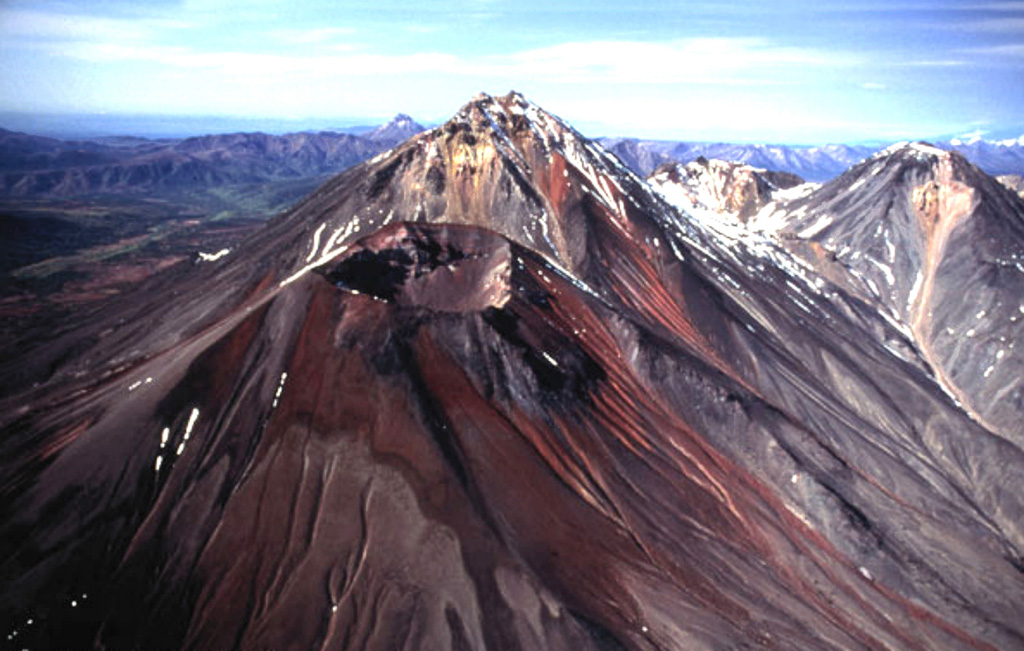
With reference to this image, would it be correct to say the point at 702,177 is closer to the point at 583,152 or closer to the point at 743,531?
the point at 583,152

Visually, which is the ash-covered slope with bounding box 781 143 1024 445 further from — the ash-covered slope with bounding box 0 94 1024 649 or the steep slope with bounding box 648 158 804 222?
the ash-covered slope with bounding box 0 94 1024 649

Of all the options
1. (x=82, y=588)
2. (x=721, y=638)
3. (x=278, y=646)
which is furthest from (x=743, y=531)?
(x=82, y=588)

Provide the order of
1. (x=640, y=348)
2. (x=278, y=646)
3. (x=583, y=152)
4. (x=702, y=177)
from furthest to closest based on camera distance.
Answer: (x=702, y=177), (x=583, y=152), (x=640, y=348), (x=278, y=646)

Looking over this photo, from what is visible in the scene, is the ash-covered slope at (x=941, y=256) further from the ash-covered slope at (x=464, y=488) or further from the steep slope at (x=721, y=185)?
the ash-covered slope at (x=464, y=488)

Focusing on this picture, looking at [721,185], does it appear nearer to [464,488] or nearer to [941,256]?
[941,256]

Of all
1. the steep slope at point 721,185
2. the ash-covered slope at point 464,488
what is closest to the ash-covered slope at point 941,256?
the steep slope at point 721,185

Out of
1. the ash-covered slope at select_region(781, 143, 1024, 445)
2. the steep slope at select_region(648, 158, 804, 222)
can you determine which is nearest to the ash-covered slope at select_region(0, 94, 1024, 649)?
the ash-covered slope at select_region(781, 143, 1024, 445)
